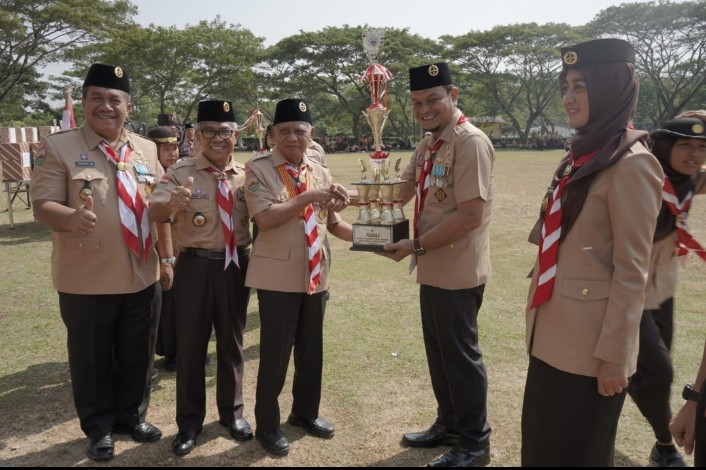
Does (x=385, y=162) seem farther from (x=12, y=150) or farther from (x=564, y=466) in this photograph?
(x=12, y=150)

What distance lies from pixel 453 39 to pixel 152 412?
4705cm

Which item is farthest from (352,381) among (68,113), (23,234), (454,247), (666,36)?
(666,36)

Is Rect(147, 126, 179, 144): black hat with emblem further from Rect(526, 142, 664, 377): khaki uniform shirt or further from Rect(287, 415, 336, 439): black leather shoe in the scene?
Rect(526, 142, 664, 377): khaki uniform shirt

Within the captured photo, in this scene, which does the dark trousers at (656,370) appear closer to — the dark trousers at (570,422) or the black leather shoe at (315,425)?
the dark trousers at (570,422)

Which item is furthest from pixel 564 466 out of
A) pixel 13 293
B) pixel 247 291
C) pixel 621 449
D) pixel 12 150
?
pixel 12 150

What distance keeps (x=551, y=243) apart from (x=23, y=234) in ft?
39.0

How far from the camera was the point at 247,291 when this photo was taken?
12.5 ft

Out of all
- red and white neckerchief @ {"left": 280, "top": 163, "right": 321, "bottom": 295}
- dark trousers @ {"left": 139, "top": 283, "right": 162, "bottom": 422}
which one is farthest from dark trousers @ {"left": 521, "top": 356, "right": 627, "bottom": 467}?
dark trousers @ {"left": 139, "top": 283, "right": 162, "bottom": 422}

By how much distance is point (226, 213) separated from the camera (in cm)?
358

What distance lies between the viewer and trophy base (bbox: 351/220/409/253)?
3504 mm

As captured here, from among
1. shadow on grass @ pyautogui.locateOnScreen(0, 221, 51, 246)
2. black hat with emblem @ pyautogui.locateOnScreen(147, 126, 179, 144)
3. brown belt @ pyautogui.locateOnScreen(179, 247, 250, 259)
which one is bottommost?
shadow on grass @ pyautogui.locateOnScreen(0, 221, 51, 246)

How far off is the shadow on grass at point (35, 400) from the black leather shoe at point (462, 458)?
2759mm

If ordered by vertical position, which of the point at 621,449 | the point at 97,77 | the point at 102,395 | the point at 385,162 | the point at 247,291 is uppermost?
the point at 97,77

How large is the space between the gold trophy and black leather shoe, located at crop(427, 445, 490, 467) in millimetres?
1357
